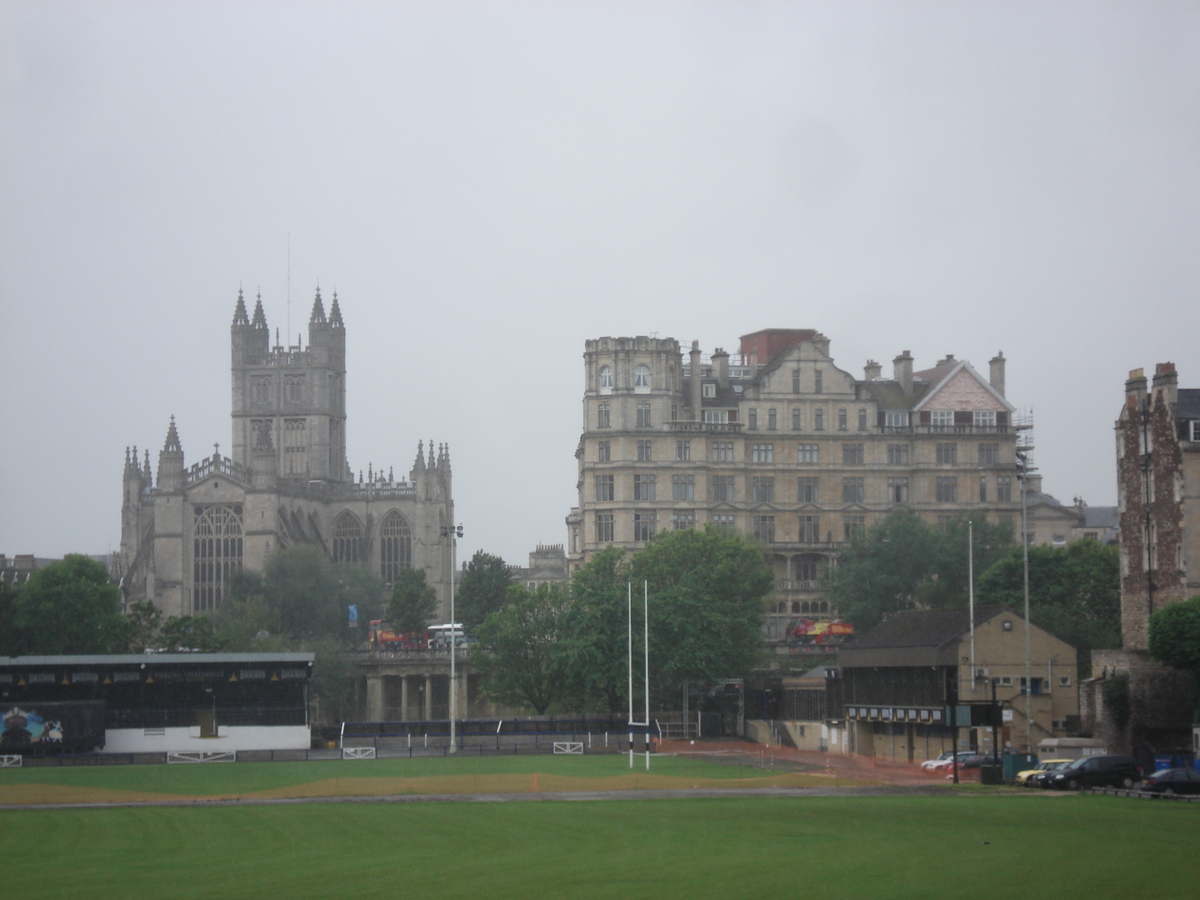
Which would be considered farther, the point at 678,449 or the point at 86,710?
the point at 678,449

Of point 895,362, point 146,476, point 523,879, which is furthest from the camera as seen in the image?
point 146,476

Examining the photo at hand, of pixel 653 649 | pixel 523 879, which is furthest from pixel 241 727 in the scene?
pixel 523 879

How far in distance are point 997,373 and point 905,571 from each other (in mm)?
27106

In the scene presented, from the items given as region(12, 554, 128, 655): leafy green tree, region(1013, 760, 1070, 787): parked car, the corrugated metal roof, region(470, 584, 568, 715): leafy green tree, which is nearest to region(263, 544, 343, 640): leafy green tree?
region(12, 554, 128, 655): leafy green tree

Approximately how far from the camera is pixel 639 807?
50.1 m

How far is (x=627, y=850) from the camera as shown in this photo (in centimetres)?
3738

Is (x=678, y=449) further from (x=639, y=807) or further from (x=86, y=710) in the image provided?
(x=639, y=807)

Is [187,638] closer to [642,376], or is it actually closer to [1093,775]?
[642,376]

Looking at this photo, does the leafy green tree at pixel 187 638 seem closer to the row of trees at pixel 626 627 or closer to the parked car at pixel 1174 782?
the row of trees at pixel 626 627

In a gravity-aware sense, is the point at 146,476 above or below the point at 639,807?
above

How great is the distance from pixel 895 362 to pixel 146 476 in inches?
3238

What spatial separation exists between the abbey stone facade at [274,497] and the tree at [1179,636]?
3994 inches

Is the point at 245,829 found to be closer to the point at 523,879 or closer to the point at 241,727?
the point at 523,879

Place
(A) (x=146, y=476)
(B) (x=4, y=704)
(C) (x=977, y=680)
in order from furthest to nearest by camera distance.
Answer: (A) (x=146, y=476) < (B) (x=4, y=704) < (C) (x=977, y=680)
